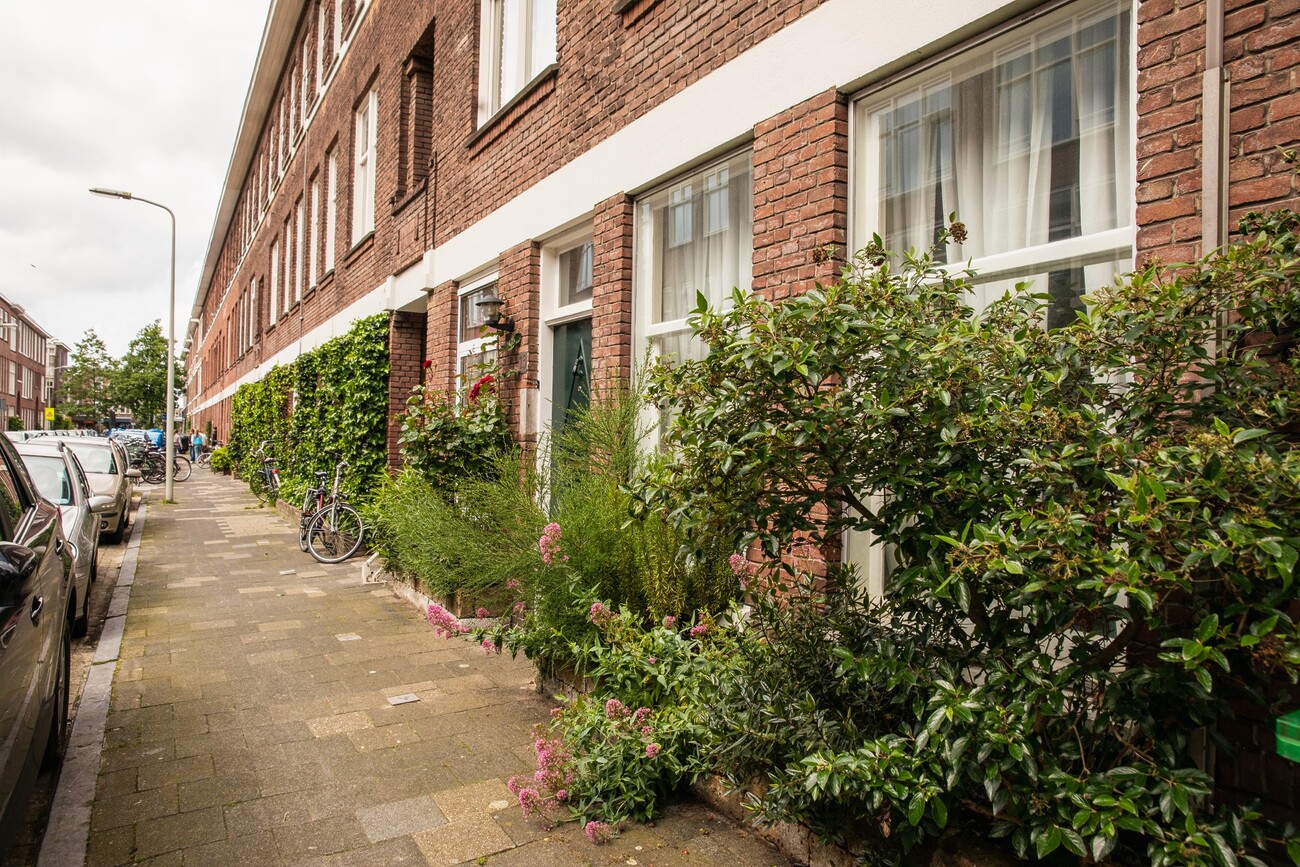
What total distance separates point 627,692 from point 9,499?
2.91 m

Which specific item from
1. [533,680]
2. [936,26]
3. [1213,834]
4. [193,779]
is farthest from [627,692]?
[936,26]

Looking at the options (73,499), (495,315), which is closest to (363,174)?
(73,499)

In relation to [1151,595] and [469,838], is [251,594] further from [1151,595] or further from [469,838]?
[1151,595]

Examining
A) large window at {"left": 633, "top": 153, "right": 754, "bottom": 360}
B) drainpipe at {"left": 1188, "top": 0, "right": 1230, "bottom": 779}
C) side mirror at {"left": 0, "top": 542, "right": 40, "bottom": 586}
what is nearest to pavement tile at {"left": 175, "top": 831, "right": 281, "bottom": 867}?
side mirror at {"left": 0, "top": 542, "right": 40, "bottom": 586}

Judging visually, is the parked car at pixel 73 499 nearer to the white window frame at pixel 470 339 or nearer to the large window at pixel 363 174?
the white window frame at pixel 470 339

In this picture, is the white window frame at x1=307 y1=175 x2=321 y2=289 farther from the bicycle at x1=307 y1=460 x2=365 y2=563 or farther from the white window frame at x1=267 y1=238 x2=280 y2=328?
the bicycle at x1=307 y1=460 x2=365 y2=563

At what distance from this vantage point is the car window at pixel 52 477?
8555mm

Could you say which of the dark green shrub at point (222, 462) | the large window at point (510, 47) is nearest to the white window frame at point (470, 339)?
the large window at point (510, 47)

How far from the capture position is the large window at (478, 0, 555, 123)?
25.8 ft

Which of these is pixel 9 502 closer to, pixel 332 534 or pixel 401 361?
pixel 332 534

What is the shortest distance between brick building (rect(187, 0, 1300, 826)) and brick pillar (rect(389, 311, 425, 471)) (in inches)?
1.6

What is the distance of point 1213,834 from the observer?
6.79 ft

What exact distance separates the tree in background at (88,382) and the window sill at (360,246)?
6920cm

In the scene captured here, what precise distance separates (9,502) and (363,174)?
11.3m
